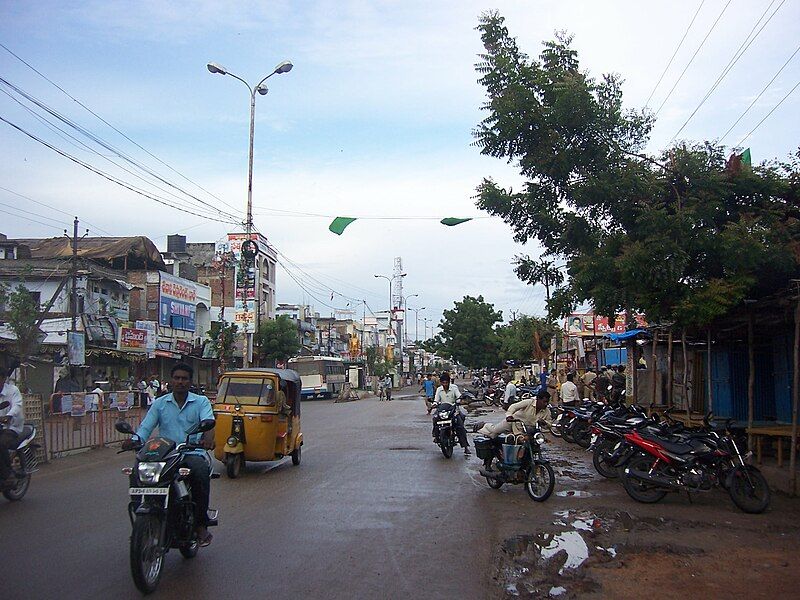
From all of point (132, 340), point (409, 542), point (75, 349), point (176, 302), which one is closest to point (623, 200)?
point (409, 542)

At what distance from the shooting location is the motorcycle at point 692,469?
9.24 m

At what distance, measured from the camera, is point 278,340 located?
52469 millimetres

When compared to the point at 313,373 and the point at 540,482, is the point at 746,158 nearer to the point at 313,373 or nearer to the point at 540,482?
the point at 540,482

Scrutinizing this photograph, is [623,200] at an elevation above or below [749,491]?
above

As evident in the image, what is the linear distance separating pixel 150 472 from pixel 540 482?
632 cm

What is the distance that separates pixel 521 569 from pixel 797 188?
9316 mm

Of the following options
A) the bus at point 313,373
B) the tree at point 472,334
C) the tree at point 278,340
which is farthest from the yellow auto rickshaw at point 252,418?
the tree at point 472,334

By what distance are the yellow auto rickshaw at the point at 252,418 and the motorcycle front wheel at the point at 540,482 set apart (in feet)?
15.2

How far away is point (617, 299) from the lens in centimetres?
1213

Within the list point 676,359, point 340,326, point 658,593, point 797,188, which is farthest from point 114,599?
point 340,326

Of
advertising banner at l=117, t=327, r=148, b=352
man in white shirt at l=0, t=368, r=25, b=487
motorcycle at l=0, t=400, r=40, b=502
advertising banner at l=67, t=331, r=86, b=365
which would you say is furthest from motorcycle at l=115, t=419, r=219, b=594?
advertising banner at l=117, t=327, r=148, b=352

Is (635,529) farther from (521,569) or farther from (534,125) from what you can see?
(534,125)

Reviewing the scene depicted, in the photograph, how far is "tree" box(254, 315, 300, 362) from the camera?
5250 cm

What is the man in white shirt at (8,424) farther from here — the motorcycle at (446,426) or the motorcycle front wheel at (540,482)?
the motorcycle at (446,426)
